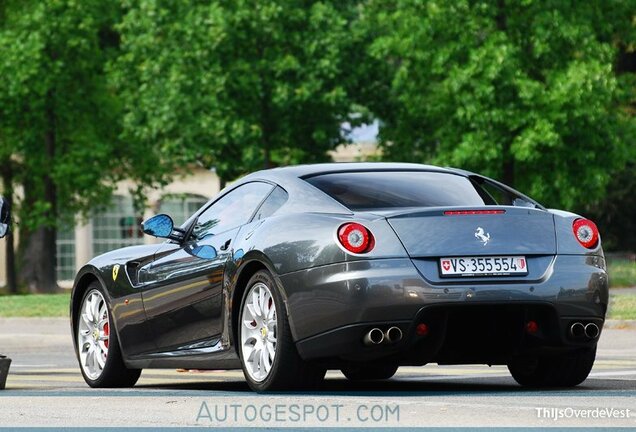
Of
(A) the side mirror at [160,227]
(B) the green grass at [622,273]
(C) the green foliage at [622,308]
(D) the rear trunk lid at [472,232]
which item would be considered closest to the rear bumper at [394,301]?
(D) the rear trunk lid at [472,232]

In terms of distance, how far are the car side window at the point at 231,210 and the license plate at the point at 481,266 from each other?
156 centimetres

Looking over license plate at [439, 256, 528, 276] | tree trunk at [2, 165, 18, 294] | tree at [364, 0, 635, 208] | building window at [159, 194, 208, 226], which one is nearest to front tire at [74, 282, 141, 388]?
license plate at [439, 256, 528, 276]

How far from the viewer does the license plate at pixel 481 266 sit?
9.31m

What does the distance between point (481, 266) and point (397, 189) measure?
97 centimetres

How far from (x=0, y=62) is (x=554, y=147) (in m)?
14.0

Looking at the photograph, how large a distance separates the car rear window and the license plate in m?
0.64

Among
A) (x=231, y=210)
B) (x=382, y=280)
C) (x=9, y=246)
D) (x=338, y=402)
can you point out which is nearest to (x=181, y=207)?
(x=9, y=246)

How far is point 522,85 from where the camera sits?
3547 centimetres

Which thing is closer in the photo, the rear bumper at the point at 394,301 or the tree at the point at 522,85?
the rear bumper at the point at 394,301

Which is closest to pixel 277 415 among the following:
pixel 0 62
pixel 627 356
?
pixel 627 356

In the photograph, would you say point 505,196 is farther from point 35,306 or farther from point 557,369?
point 35,306

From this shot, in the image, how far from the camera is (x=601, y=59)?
3609cm

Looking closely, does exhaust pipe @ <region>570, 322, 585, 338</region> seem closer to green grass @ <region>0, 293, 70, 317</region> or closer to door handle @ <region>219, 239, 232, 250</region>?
door handle @ <region>219, 239, 232, 250</region>

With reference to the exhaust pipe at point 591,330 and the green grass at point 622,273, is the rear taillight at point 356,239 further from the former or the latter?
the green grass at point 622,273
